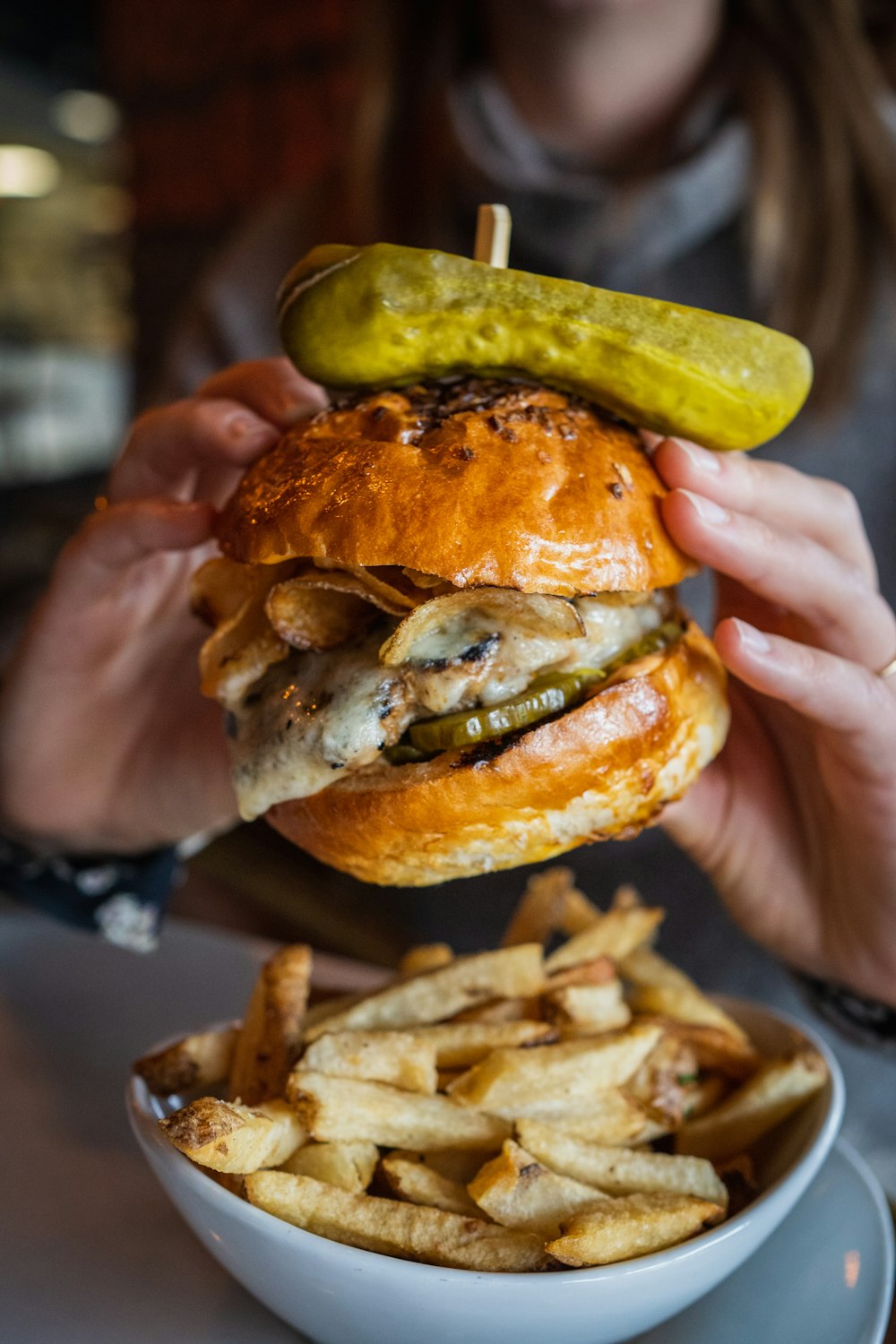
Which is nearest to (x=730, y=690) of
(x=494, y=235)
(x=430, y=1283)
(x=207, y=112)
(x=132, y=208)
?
(x=494, y=235)

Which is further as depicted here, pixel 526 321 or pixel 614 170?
pixel 614 170

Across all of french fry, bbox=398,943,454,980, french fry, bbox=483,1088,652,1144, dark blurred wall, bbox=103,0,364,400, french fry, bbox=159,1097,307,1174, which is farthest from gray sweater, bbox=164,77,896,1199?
dark blurred wall, bbox=103,0,364,400

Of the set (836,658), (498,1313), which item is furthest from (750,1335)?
(836,658)

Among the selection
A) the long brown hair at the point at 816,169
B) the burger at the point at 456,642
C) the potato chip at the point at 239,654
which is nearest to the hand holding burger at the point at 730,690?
the burger at the point at 456,642

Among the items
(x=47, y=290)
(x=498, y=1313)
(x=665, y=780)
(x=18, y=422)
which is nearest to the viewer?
(x=498, y=1313)

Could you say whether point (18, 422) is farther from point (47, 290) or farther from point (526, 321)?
point (526, 321)

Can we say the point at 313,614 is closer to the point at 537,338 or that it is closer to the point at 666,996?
the point at 537,338

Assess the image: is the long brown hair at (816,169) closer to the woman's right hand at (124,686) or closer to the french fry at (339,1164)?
the woman's right hand at (124,686)

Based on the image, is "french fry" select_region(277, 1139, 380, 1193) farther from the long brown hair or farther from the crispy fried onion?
the long brown hair
